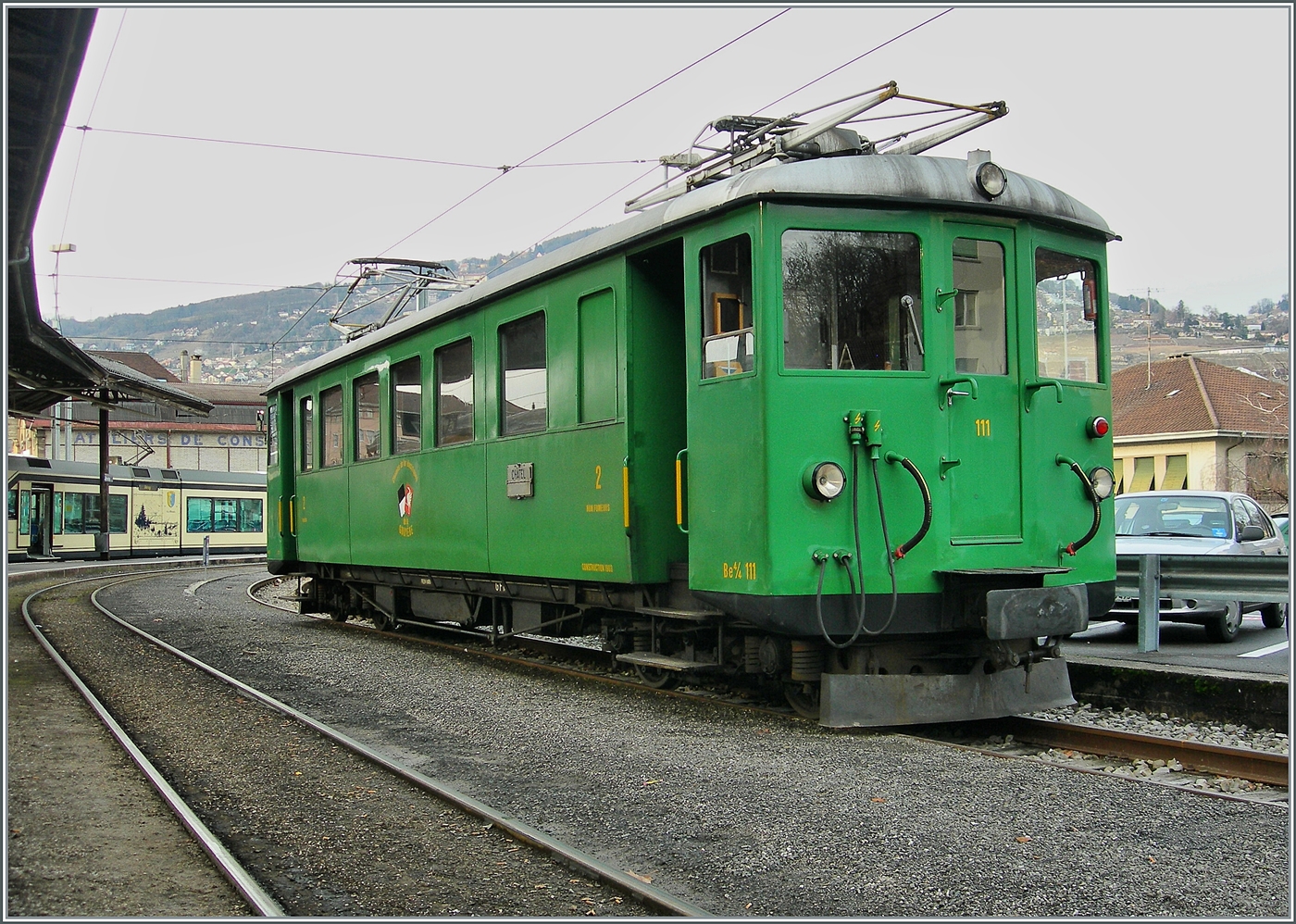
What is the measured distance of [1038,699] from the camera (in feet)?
22.6

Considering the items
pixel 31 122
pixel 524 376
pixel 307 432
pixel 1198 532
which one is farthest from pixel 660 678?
pixel 307 432

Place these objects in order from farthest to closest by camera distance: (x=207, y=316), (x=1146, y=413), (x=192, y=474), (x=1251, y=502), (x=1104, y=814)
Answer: (x=207, y=316) → (x=1146, y=413) → (x=192, y=474) → (x=1251, y=502) → (x=1104, y=814)

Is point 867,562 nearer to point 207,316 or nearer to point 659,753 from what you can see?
point 659,753

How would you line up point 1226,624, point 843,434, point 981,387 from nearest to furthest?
point 843,434, point 981,387, point 1226,624

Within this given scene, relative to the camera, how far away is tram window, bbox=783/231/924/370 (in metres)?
6.77

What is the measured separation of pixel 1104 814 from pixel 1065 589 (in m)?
1.81

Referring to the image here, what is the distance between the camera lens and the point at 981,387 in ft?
23.0

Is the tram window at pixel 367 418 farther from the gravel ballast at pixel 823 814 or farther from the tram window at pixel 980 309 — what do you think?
the tram window at pixel 980 309

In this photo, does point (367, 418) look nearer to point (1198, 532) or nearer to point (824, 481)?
point (824, 481)

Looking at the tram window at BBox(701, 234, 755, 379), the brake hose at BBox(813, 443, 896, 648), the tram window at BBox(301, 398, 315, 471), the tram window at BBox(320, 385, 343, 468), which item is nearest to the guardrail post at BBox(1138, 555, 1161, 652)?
the brake hose at BBox(813, 443, 896, 648)

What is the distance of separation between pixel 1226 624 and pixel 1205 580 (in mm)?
1858

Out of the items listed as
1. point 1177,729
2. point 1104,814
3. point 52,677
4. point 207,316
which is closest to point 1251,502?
point 1177,729

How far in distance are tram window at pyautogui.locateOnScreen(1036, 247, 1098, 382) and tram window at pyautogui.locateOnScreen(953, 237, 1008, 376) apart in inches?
10.1

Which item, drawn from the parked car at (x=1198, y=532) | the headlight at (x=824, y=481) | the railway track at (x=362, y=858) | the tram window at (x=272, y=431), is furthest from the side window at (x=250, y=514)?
the headlight at (x=824, y=481)
